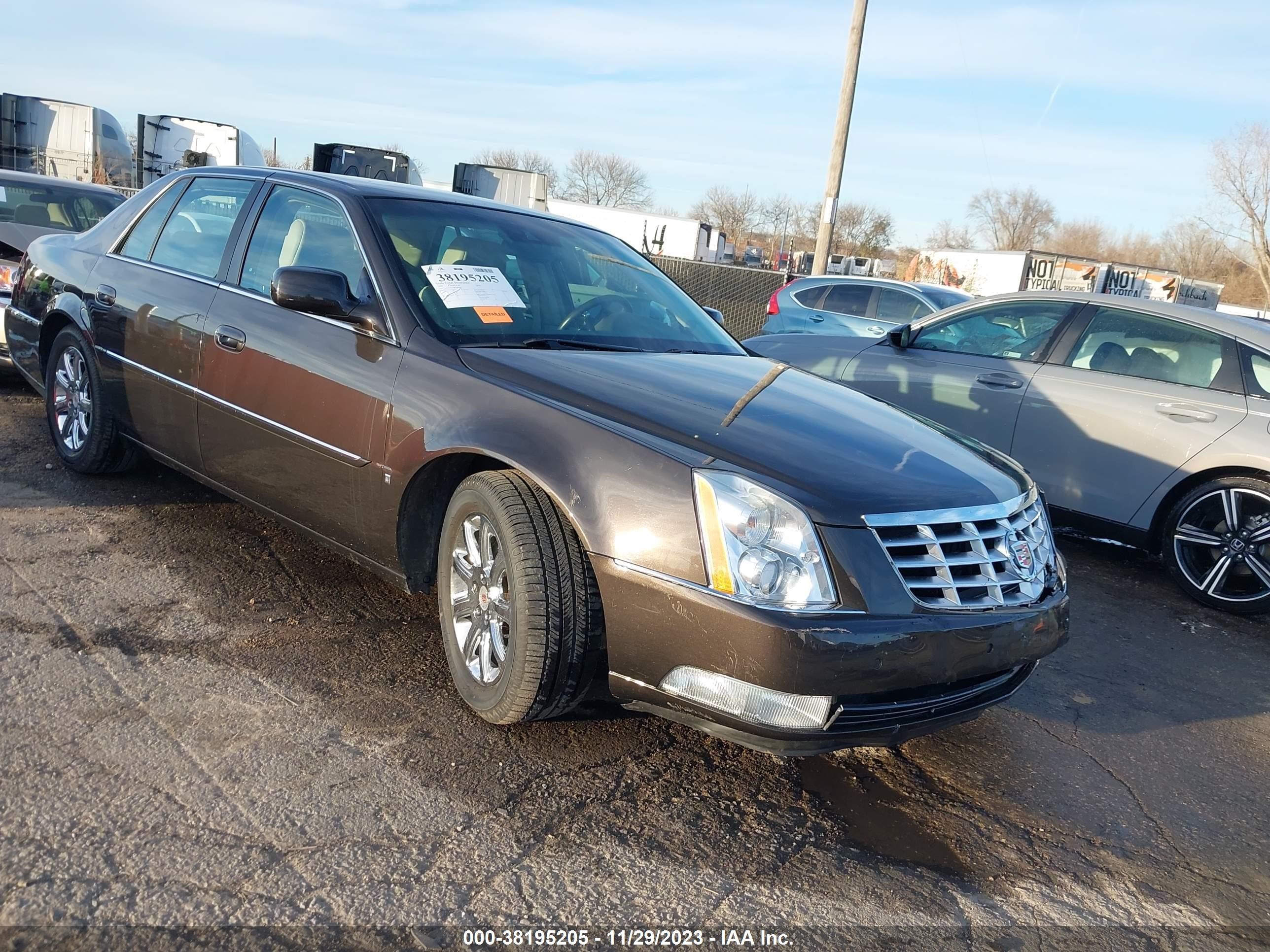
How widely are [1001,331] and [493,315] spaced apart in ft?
12.8

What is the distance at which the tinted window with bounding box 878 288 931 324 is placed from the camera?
10.9 m

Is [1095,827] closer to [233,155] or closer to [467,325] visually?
[467,325]

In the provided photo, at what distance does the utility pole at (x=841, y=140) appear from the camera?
1505 centimetres

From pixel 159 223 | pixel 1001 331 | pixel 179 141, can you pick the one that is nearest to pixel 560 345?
pixel 159 223

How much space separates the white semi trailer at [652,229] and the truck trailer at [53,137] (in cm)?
1256

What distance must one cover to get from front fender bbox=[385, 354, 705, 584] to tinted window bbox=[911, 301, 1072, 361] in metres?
4.11

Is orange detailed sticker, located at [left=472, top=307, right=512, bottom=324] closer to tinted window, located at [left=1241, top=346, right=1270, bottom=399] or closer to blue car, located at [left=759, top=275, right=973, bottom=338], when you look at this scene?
tinted window, located at [left=1241, top=346, right=1270, bottom=399]

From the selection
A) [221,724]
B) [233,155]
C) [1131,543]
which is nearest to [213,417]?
[221,724]

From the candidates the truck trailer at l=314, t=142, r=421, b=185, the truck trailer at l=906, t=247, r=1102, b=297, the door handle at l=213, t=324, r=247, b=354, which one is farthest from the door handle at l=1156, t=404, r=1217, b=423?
the truck trailer at l=906, t=247, r=1102, b=297

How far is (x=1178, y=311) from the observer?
5.70 meters

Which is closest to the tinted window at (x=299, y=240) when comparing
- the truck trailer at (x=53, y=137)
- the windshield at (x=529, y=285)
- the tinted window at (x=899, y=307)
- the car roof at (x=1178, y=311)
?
the windshield at (x=529, y=285)

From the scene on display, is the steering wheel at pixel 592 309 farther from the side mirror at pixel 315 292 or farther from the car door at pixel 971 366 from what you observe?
the car door at pixel 971 366

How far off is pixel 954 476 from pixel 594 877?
152 centimetres

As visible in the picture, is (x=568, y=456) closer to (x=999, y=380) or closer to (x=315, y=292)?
(x=315, y=292)
